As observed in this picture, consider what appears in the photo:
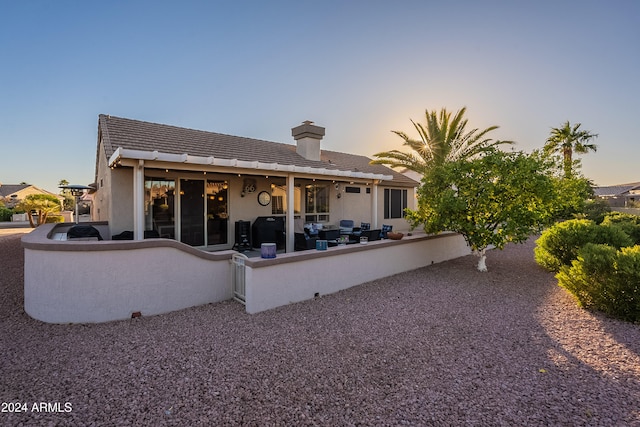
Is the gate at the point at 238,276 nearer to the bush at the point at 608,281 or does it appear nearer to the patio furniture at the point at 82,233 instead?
the patio furniture at the point at 82,233

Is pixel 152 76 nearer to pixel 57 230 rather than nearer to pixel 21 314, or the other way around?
pixel 57 230

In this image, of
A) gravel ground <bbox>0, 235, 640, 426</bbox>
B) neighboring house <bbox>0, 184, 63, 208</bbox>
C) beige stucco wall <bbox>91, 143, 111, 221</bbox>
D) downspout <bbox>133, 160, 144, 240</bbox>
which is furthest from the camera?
neighboring house <bbox>0, 184, 63, 208</bbox>

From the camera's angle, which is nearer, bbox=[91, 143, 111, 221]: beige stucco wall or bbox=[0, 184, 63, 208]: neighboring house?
bbox=[91, 143, 111, 221]: beige stucco wall

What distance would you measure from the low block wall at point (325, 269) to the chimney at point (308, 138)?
5740mm

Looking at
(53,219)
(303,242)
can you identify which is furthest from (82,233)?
(53,219)

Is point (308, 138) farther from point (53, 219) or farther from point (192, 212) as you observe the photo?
point (53, 219)

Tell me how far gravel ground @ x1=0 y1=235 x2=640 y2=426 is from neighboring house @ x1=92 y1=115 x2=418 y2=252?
2742 millimetres

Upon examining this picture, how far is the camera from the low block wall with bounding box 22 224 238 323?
5.02m

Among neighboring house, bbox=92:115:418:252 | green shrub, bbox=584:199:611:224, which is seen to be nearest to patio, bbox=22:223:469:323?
neighboring house, bbox=92:115:418:252

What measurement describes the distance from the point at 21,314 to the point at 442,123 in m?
16.8

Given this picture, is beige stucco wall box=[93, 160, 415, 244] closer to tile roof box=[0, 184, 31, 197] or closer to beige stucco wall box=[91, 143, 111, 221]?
beige stucco wall box=[91, 143, 111, 221]

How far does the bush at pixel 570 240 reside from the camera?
8.23 metres

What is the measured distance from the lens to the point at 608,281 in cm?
559

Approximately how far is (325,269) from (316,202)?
18.1 feet
